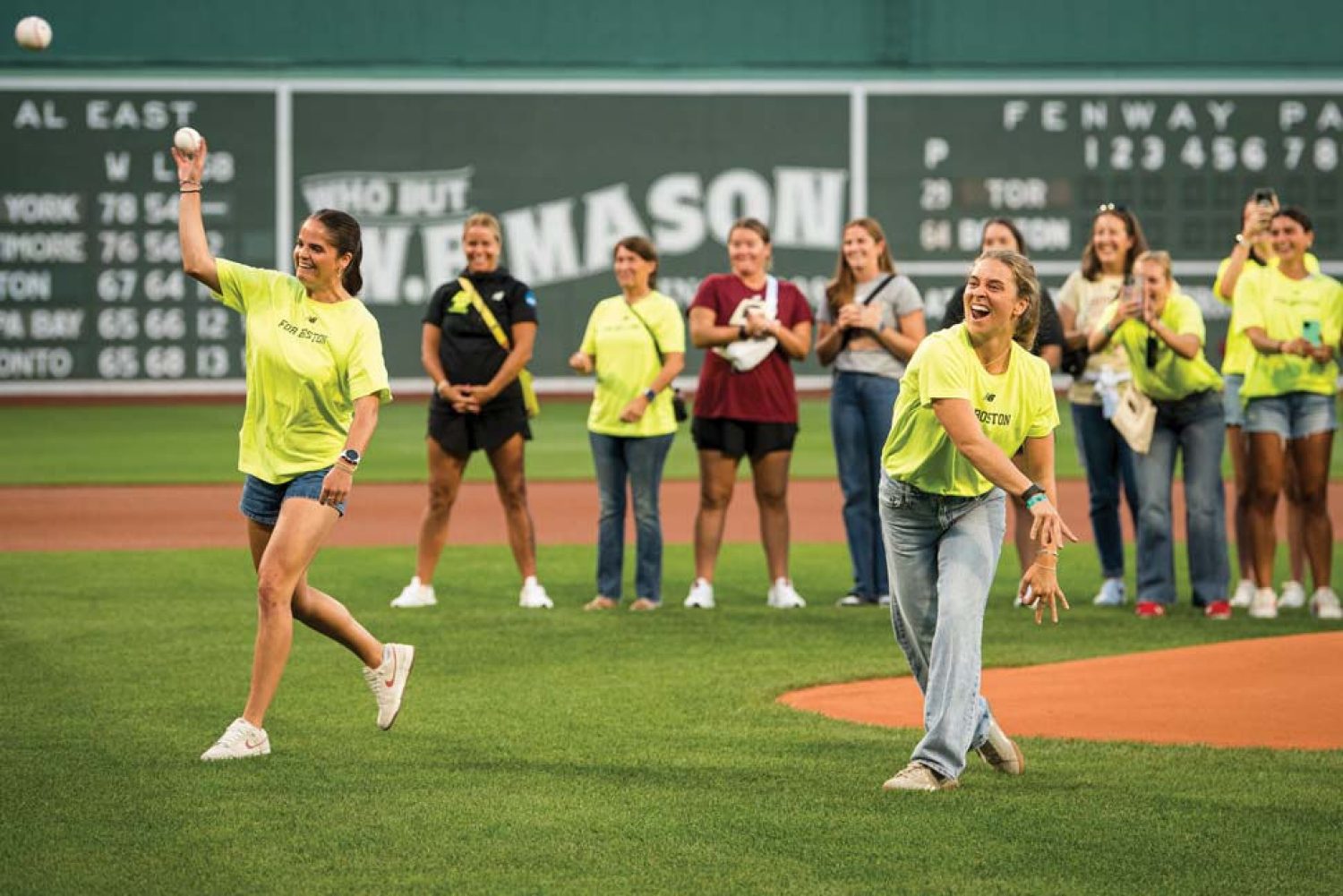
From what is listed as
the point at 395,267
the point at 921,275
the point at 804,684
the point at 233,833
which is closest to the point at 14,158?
the point at 395,267

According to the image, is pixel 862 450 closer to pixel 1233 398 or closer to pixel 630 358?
pixel 630 358

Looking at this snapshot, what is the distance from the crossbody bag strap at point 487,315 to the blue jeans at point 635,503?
0.72 meters

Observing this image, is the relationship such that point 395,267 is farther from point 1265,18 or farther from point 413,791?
point 413,791

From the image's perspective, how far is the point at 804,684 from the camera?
9031 millimetres

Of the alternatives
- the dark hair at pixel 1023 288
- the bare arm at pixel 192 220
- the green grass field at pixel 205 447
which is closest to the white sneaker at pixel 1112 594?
the dark hair at pixel 1023 288

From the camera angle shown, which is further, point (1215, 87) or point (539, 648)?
point (1215, 87)

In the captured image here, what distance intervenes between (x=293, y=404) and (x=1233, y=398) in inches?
248

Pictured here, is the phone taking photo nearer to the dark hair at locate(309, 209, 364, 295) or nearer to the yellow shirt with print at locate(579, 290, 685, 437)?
the yellow shirt with print at locate(579, 290, 685, 437)

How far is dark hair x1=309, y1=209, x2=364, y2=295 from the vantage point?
7266 mm

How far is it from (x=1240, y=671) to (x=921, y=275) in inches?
719

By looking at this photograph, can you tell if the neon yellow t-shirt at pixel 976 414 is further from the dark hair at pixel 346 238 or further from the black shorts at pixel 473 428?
the black shorts at pixel 473 428

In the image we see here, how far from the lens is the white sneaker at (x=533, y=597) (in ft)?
37.9

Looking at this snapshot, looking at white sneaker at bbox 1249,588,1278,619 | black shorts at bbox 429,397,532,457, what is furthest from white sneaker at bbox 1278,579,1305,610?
black shorts at bbox 429,397,532,457

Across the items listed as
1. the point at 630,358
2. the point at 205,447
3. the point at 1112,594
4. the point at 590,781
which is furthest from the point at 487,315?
the point at 205,447
